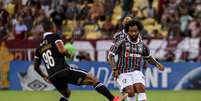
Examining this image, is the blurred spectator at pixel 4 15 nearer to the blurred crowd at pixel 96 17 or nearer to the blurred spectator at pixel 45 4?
the blurred crowd at pixel 96 17

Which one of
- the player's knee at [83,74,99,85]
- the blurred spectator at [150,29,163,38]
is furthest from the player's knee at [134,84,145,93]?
the blurred spectator at [150,29,163,38]

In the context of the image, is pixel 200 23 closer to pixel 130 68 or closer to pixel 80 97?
pixel 80 97

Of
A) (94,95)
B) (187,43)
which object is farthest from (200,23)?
(94,95)

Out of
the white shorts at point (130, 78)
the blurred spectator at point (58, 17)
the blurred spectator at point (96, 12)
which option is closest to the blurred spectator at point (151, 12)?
the blurred spectator at point (96, 12)

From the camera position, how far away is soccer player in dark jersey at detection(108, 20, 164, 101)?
47.9ft

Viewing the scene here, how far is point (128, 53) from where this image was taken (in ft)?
48.2

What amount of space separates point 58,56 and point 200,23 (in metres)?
13.4

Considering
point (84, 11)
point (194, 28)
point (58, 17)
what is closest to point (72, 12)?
point (84, 11)

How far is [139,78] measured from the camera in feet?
48.1

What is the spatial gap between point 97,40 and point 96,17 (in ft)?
7.97

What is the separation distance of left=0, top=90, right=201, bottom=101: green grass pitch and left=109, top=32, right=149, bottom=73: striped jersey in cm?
591

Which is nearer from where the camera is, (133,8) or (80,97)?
(80,97)

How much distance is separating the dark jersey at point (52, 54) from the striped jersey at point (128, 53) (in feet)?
4.23

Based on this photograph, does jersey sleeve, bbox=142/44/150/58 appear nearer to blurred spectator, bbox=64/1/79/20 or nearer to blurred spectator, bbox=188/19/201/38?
blurred spectator, bbox=188/19/201/38
